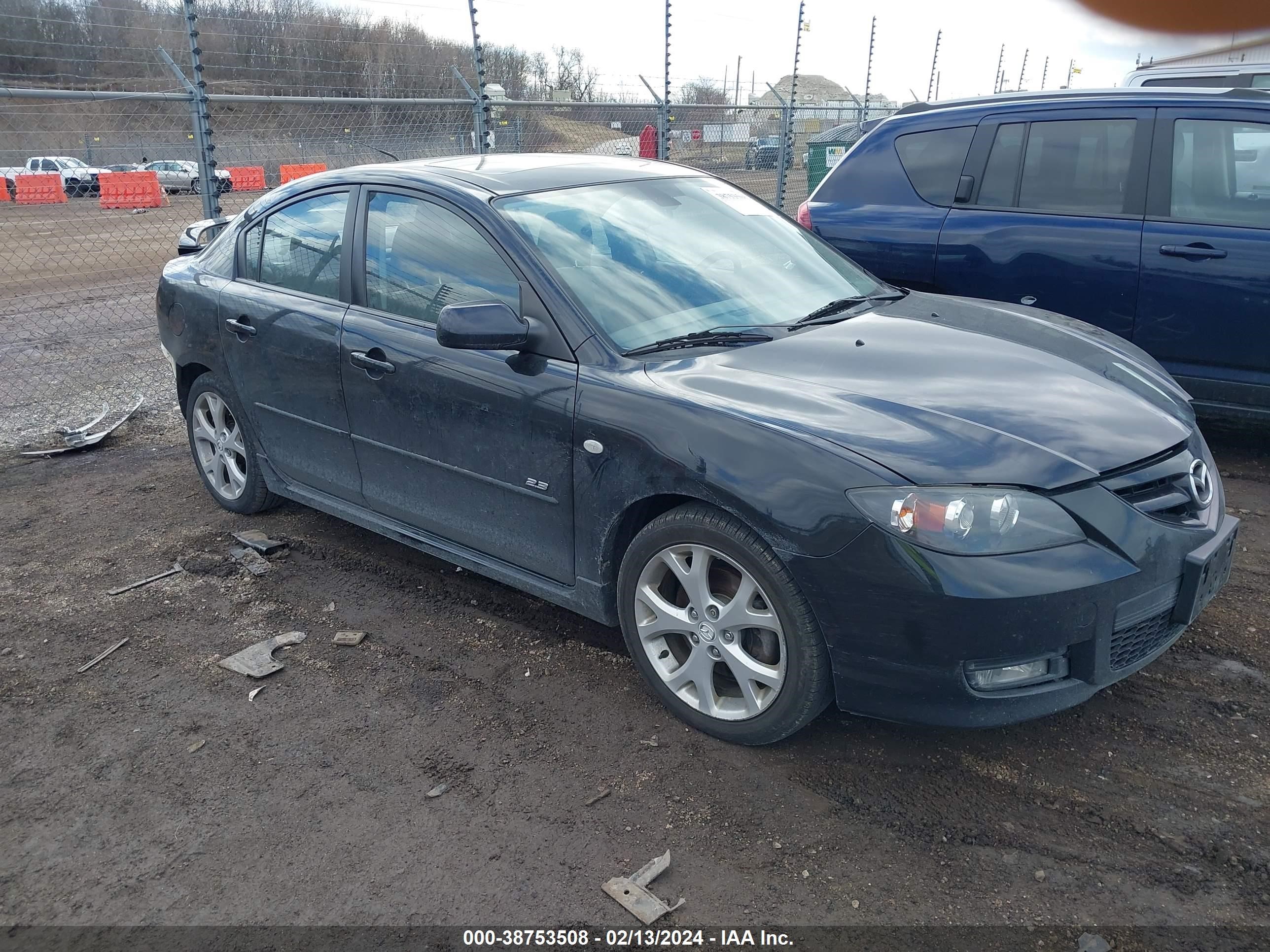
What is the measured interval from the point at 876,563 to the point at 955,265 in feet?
12.0

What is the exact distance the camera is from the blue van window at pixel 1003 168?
5711 mm

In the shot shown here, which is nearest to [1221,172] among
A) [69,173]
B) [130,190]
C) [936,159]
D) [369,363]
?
[936,159]

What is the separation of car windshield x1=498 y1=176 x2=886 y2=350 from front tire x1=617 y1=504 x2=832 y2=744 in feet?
2.48

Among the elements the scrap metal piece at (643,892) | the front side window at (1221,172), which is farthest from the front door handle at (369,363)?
the front side window at (1221,172)

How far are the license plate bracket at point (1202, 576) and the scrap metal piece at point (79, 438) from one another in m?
6.18

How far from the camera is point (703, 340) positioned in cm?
339

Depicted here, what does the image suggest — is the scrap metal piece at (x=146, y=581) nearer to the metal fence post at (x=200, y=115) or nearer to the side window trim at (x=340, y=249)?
the side window trim at (x=340, y=249)

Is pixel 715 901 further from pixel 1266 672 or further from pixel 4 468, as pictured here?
pixel 4 468

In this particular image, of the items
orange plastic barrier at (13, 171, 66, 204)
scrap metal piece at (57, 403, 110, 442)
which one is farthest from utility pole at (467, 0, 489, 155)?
orange plastic barrier at (13, 171, 66, 204)

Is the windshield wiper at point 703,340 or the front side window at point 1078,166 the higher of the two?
the front side window at point 1078,166

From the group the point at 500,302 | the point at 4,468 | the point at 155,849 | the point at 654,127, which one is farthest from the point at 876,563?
the point at 654,127

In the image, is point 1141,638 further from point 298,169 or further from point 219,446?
point 298,169

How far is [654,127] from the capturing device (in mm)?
11516

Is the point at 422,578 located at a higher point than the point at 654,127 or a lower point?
lower
